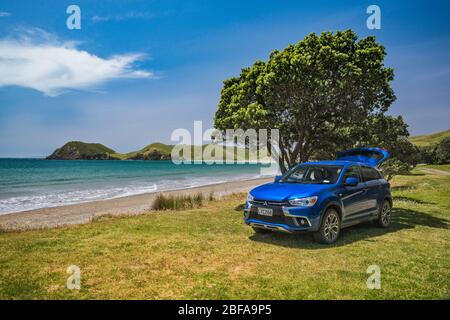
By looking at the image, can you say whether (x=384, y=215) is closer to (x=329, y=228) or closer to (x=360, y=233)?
(x=360, y=233)

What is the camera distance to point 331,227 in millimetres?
8539

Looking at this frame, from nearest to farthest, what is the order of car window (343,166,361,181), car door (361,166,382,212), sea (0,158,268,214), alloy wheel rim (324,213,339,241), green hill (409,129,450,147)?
alloy wheel rim (324,213,339,241) → car window (343,166,361,181) → car door (361,166,382,212) → sea (0,158,268,214) → green hill (409,129,450,147)

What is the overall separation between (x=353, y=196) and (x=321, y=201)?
1629 mm

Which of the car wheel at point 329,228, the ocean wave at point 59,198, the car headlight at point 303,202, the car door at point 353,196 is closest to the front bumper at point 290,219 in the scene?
the car headlight at point 303,202

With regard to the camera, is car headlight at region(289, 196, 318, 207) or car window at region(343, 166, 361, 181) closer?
car headlight at region(289, 196, 318, 207)

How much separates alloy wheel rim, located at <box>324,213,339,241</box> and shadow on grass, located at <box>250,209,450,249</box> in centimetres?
22

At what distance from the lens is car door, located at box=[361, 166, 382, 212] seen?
388 inches

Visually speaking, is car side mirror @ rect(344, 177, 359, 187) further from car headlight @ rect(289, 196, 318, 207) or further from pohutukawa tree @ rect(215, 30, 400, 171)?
pohutukawa tree @ rect(215, 30, 400, 171)

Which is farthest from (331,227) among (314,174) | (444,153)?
(444,153)

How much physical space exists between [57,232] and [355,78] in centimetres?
1231

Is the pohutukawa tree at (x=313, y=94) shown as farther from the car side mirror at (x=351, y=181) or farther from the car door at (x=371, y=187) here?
the car side mirror at (x=351, y=181)

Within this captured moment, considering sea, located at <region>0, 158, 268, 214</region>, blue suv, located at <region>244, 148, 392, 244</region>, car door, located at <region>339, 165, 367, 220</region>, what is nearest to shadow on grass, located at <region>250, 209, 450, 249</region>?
blue suv, located at <region>244, 148, 392, 244</region>

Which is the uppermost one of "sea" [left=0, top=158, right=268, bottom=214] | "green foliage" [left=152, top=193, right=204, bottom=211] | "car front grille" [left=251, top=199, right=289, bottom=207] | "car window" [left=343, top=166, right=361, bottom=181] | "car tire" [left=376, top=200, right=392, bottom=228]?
"car window" [left=343, top=166, right=361, bottom=181]
